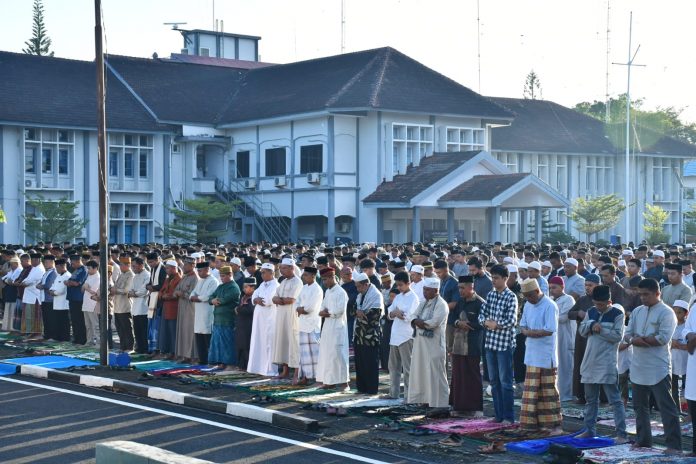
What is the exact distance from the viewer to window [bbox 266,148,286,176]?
4675cm

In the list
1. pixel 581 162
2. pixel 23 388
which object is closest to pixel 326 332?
pixel 23 388

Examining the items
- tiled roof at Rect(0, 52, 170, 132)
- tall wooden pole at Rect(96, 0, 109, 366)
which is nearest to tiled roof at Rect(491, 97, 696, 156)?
tiled roof at Rect(0, 52, 170, 132)

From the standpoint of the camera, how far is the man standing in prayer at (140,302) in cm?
2050

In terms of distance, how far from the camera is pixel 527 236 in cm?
5278

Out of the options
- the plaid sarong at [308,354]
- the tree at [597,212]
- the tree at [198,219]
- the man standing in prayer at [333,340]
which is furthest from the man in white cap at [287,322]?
the tree at [597,212]

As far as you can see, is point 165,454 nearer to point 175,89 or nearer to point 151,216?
point 151,216

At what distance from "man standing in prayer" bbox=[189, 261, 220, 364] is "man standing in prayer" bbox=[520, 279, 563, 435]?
7375 mm

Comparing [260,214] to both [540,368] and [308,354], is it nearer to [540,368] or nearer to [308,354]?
[308,354]

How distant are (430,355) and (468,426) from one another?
4.48 ft

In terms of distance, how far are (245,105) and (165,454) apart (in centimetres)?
4357

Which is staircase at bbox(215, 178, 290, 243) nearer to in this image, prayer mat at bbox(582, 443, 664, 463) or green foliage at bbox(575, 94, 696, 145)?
green foliage at bbox(575, 94, 696, 145)

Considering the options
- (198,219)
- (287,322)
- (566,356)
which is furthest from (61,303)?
(198,219)

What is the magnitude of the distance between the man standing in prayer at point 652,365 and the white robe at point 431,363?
2.92 m

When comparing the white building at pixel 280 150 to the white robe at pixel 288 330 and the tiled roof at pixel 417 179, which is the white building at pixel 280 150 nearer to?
the tiled roof at pixel 417 179
